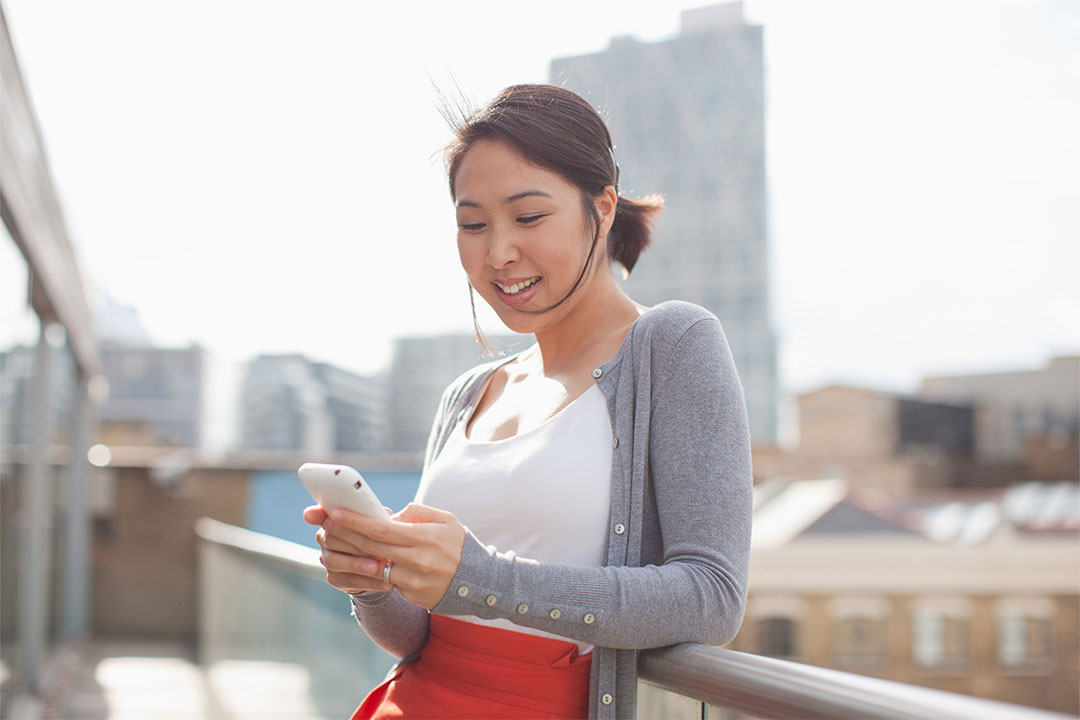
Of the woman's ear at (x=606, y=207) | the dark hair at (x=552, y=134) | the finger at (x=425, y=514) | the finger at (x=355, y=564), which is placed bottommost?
the finger at (x=355, y=564)

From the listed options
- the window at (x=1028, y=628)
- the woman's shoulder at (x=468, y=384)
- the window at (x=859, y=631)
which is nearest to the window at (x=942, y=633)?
the window at (x=1028, y=628)

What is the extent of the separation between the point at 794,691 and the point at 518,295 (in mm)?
563

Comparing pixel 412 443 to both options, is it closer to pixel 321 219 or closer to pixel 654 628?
pixel 654 628

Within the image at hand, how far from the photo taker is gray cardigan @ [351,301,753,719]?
0.93 metres

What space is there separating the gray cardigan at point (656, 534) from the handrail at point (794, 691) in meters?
0.03

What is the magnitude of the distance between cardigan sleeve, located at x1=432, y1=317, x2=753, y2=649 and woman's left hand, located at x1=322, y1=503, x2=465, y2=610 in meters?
0.01

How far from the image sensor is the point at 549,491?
1.06m

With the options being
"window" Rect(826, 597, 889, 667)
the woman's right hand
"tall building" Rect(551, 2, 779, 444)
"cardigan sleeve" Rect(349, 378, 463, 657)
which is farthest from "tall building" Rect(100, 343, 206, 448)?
"tall building" Rect(551, 2, 779, 444)

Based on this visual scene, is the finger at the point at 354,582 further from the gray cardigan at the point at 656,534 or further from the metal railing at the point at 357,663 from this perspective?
the metal railing at the point at 357,663

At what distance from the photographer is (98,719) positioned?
470 cm

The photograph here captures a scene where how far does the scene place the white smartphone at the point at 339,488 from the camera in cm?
90

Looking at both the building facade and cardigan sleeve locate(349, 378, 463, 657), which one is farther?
the building facade

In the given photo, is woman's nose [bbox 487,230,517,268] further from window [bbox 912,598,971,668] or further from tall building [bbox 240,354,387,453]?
window [bbox 912,598,971,668]

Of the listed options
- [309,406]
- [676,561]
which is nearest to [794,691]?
[676,561]
